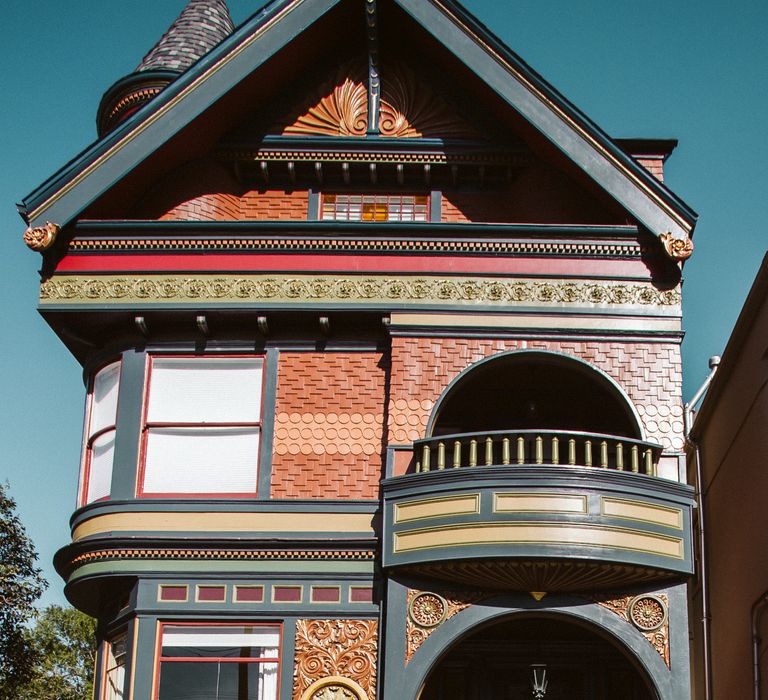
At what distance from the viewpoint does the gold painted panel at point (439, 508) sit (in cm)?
1739

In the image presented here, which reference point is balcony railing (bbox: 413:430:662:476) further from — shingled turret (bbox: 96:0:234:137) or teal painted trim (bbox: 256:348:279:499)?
shingled turret (bbox: 96:0:234:137)

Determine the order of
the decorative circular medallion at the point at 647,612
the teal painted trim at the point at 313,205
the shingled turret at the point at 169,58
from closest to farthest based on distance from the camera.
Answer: the decorative circular medallion at the point at 647,612 → the teal painted trim at the point at 313,205 → the shingled turret at the point at 169,58

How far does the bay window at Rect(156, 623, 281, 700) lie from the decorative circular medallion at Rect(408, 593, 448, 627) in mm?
1952

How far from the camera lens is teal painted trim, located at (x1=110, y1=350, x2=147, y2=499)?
61.9 feet

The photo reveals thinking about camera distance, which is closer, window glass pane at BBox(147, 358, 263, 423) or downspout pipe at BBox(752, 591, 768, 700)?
window glass pane at BBox(147, 358, 263, 423)

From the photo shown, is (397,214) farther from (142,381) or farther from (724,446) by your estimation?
(724,446)

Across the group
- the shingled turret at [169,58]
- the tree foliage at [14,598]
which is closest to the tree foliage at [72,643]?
the tree foliage at [14,598]

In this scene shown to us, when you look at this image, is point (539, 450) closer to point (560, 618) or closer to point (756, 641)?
point (560, 618)

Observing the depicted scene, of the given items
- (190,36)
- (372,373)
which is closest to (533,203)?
(372,373)

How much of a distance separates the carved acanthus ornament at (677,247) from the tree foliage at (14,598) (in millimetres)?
20582

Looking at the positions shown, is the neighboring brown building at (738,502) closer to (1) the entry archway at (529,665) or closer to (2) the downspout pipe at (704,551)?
(2) the downspout pipe at (704,551)

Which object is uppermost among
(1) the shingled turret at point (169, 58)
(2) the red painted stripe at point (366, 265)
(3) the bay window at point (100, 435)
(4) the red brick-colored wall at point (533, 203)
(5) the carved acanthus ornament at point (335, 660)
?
(1) the shingled turret at point (169, 58)

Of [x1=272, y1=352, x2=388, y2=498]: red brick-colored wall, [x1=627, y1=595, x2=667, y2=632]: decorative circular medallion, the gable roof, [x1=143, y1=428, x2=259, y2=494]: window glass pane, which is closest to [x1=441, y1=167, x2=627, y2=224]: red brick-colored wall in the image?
the gable roof

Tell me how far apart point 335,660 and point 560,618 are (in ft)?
10.1
